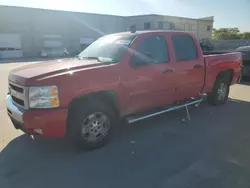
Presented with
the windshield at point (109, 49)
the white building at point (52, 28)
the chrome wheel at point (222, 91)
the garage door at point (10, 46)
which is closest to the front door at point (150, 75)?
the windshield at point (109, 49)

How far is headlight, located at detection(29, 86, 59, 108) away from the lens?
11.7ft

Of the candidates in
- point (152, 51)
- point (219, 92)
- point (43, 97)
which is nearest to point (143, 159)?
point (43, 97)

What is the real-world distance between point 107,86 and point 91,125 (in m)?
0.72

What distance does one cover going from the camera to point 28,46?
126 ft

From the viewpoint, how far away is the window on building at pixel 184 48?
5.34m

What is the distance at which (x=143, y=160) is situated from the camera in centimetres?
384

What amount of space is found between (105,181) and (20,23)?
39.5 m

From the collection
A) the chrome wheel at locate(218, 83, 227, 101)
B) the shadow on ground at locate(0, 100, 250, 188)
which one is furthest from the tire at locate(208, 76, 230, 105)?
the shadow on ground at locate(0, 100, 250, 188)

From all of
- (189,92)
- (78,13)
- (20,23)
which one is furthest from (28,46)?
(189,92)

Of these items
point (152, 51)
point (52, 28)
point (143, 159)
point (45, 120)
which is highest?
point (52, 28)

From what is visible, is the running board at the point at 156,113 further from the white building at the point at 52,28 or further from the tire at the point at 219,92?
the white building at the point at 52,28

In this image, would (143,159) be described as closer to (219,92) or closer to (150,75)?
(150,75)

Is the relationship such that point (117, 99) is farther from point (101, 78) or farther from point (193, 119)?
point (193, 119)

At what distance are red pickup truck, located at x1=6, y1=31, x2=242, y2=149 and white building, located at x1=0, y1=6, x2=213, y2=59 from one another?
3132 cm
